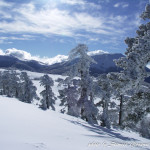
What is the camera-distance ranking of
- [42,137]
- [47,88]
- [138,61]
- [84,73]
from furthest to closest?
1. [47,88]
2. [84,73]
3. [138,61]
4. [42,137]

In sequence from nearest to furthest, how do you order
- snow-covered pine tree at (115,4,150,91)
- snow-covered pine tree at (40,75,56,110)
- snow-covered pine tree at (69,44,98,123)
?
snow-covered pine tree at (115,4,150,91)
snow-covered pine tree at (69,44,98,123)
snow-covered pine tree at (40,75,56,110)

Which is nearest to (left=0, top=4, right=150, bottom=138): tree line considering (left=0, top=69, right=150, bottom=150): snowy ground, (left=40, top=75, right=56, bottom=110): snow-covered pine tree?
(left=40, top=75, right=56, bottom=110): snow-covered pine tree

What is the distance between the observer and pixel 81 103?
21.3m

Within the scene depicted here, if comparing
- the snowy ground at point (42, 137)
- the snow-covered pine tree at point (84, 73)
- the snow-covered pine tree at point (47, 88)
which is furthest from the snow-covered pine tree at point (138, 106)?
the snow-covered pine tree at point (47, 88)

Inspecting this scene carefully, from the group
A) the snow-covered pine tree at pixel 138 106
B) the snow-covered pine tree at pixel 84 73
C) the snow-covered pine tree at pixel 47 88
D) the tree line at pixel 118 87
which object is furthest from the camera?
the snow-covered pine tree at pixel 47 88

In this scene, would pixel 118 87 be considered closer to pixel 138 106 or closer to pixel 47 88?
pixel 138 106

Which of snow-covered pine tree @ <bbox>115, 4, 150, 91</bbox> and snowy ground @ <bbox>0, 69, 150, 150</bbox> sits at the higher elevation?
snow-covered pine tree @ <bbox>115, 4, 150, 91</bbox>

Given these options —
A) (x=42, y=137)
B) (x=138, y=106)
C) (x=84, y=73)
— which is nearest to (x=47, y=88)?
(x=84, y=73)

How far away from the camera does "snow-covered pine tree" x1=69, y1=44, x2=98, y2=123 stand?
1991cm

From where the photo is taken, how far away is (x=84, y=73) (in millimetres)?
20812

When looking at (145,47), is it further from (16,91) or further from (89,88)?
(16,91)

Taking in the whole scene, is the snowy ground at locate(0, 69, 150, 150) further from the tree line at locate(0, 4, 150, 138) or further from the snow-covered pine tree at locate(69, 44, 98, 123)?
the snow-covered pine tree at locate(69, 44, 98, 123)

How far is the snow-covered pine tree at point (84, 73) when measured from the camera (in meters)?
19.9

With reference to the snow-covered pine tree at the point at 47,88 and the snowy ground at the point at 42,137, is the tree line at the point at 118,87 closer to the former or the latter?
the snow-covered pine tree at the point at 47,88
